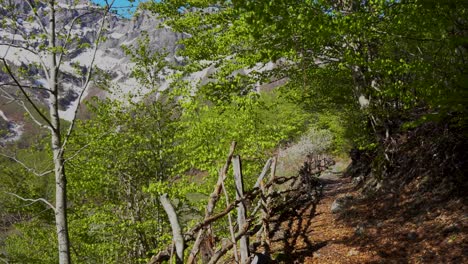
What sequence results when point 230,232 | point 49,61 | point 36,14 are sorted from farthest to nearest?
point 49,61 → point 36,14 → point 230,232

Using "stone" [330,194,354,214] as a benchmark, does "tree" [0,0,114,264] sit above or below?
above

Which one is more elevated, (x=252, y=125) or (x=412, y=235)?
(x=252, y=125)

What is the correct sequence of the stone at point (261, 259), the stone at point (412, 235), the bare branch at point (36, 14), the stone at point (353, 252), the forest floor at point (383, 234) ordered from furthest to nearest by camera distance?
the bare branch at point (36, 14) → the stone at point (353, 252) → the stone at point (412, 235) → the stone at point (261, 259) → the forest floor at point (383, 234)

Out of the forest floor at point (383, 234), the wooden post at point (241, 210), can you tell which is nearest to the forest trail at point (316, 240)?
the forest floor at point (383, 234)

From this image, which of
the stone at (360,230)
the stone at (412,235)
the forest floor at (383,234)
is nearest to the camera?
the forest floor at (383,234)

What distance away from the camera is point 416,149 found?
10258 millimetres

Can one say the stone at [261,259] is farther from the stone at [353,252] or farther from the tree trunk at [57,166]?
the tree trunk at [57,166]

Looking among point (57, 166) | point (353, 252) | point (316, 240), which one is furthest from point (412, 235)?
point (57, 166)

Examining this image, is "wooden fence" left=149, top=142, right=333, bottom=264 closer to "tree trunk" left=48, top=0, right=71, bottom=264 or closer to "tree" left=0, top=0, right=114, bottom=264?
"tree trunk" left=48, top=0, right=71, bottom=264

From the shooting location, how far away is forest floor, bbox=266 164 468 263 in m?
6.05

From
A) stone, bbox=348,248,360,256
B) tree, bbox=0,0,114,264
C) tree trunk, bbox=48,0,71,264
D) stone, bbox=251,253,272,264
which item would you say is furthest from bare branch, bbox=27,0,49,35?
stone, bbox=348,248,360,256

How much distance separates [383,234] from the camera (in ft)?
24.2

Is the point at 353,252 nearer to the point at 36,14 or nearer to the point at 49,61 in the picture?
the point at 49,61

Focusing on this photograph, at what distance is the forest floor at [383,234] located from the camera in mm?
6055
